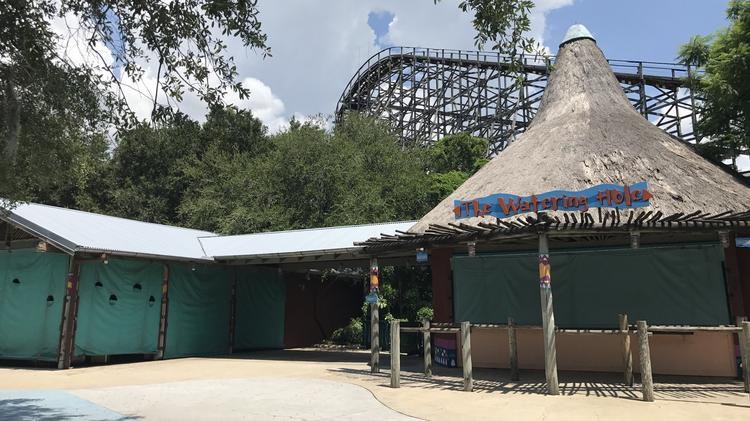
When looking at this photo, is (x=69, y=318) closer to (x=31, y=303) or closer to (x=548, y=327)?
(x=31, y=303)

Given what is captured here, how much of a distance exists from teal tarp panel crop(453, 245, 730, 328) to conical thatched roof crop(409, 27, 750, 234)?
155 centimetres

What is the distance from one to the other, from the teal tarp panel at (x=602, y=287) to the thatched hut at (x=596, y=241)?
0.08 ft

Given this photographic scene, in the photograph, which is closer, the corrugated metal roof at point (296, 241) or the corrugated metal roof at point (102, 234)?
the corrugated metal roof at point (102, 234)

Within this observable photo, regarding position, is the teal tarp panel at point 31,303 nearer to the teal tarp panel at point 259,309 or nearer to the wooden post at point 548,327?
the teal tarp panel at point 259,309

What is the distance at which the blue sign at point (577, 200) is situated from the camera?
10.5 m

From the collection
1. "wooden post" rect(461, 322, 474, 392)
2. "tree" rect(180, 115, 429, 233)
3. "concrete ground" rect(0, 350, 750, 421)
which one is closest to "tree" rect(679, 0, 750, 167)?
"concrete ground" rect(0, 350, 750, 421)

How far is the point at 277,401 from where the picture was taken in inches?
346

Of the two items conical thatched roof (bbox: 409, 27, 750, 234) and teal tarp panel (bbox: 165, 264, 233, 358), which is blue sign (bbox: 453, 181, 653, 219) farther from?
teal tarp panel (bbox: 165, 264, 233, 358)

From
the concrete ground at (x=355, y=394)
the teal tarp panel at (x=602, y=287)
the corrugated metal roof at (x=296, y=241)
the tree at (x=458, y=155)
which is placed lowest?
the concrete ground at (x=355, y=394)

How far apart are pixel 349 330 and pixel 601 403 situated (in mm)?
14272

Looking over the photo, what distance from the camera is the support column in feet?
44.6

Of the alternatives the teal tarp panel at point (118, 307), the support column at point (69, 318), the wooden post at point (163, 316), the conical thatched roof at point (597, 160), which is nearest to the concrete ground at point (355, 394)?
the support column at point (69, 318)

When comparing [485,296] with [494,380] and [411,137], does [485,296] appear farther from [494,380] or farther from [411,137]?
[411,137]

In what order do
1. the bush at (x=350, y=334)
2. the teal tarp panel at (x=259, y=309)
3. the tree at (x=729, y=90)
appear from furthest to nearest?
the bush at (x=350, y=334) → the teal tarp panel at (x=259, y=309) → the tree at (x=729, y=90)
